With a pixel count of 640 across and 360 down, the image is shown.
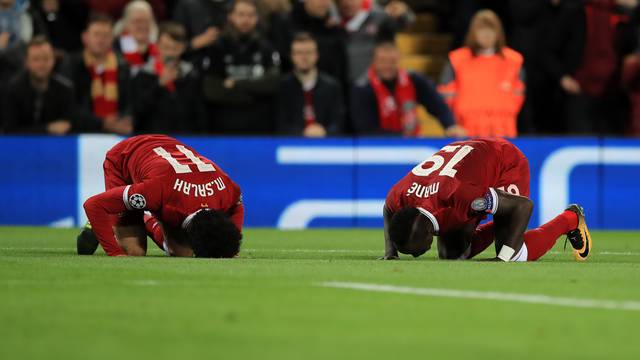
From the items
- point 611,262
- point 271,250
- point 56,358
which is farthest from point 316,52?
point 56,358

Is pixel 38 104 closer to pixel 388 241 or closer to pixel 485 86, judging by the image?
pixel 485 86

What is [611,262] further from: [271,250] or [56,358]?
[56,358]

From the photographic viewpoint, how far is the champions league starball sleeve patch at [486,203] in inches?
368

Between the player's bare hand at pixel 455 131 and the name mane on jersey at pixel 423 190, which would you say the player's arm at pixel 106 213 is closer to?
the name mane on jersey at pixel 423 190

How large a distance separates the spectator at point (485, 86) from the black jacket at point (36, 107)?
15.0 feet

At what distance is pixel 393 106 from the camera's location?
53.3 feet

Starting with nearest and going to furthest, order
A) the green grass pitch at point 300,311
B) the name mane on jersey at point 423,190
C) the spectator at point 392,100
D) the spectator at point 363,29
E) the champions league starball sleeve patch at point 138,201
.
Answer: the green grass pitch at point 300,311
the name mane on jersey at point 423,190
the champions league starball sleeve patch at point 138,201
the spectator at point 392,100
the spectator at point 363,29

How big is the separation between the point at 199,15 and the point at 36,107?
2.38 meters

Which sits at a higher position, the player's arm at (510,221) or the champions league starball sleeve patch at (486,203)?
the champions league starball sleeve patch at (486,203)

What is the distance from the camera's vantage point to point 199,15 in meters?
16.9

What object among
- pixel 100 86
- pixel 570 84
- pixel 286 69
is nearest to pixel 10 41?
pixel 100 86

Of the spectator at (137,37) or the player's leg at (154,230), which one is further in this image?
the spectator at (137,37)

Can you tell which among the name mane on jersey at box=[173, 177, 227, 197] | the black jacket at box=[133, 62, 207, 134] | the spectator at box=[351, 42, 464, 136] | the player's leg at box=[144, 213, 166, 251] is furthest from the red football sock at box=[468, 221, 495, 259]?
the black jacket at box=[133, 62, 207, 134]

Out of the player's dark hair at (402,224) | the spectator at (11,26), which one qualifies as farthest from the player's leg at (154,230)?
the spectator at (11,26)
